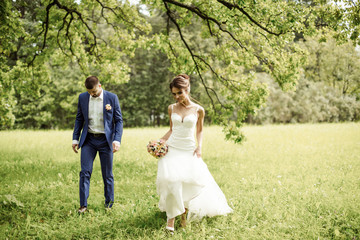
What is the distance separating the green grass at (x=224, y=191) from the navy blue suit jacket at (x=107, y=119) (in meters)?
1.56

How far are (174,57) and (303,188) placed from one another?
20.2ft

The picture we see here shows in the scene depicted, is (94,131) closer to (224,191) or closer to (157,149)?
(157,149)

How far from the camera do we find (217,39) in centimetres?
930

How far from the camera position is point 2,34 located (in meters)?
7.11

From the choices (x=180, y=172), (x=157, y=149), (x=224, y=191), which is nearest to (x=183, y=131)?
(x=157, y=149)

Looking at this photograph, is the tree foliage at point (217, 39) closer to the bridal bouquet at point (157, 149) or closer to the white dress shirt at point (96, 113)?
the white dress shirt at point (96, 113)

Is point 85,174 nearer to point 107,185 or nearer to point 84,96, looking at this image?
point 107,185

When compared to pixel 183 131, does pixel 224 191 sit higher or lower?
lower

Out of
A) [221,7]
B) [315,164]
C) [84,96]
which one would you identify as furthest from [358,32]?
[84,96]

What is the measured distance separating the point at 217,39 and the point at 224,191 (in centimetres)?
530

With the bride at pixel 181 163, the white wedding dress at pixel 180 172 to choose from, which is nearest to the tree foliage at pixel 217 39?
the bride at pixel 181 163

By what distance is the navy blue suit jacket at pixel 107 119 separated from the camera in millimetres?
5395

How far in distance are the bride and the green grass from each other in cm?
52

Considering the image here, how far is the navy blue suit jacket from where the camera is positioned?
5.39m
